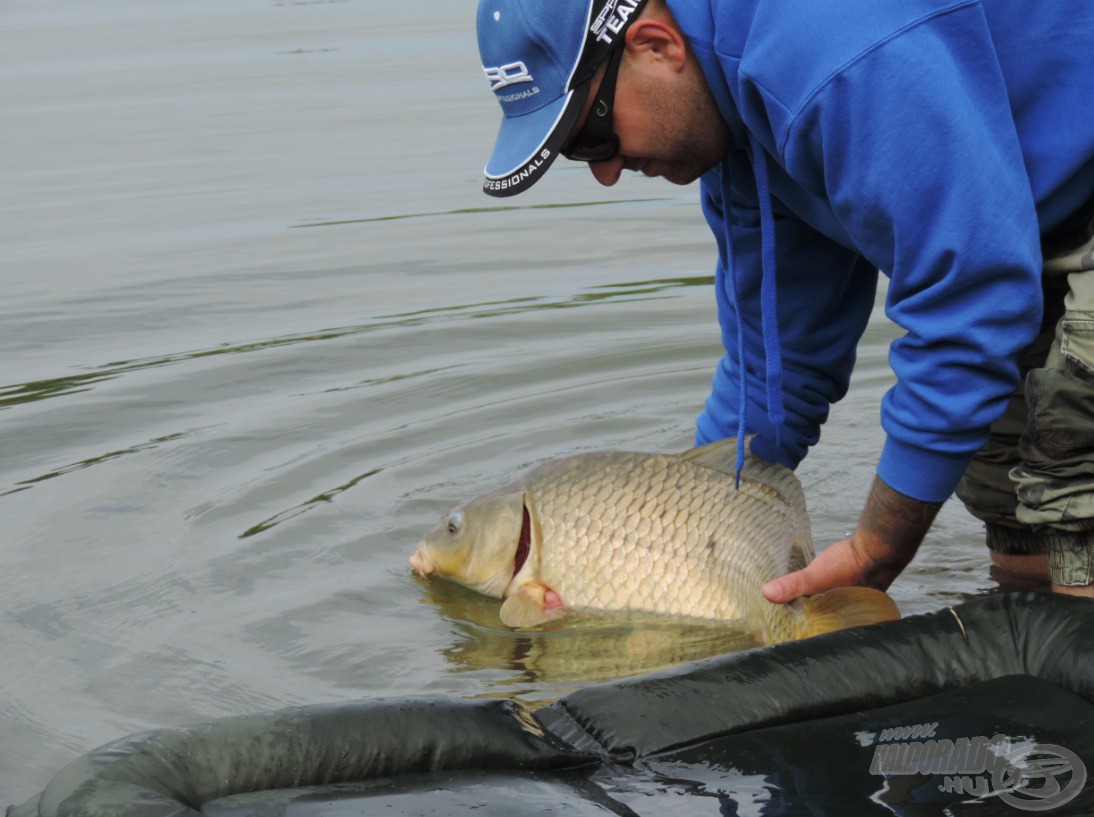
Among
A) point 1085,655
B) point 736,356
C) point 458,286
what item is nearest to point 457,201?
point 458,286

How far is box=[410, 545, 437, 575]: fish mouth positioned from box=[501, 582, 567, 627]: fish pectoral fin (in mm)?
316

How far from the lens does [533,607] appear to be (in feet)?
11.9

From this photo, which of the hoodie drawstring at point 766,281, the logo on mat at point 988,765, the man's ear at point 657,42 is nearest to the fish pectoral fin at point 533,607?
the hoodie drawstring at point 766,281

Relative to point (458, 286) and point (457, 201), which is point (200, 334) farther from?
point (457, 201)

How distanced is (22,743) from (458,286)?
13.2 feet

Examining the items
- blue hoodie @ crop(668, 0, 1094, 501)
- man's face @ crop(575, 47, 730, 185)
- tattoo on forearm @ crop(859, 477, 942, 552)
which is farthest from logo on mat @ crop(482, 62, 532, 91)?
tattoo on forearm @ crop(859, 477, 942, 552)

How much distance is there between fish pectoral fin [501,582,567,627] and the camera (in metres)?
3.62

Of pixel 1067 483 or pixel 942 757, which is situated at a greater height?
pixel 1067 483

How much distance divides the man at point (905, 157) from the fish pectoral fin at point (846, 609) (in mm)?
77

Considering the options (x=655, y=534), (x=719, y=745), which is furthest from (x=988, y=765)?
(x=655, y=534)

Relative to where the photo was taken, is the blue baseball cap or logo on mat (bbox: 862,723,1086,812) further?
the blue baseball cap

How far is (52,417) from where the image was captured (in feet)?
17.2

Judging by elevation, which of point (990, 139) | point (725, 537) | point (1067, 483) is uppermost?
point (990, 139)

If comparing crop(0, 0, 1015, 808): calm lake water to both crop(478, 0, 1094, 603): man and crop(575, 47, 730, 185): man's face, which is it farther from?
crop(575, 47, 730, 185): man's face
